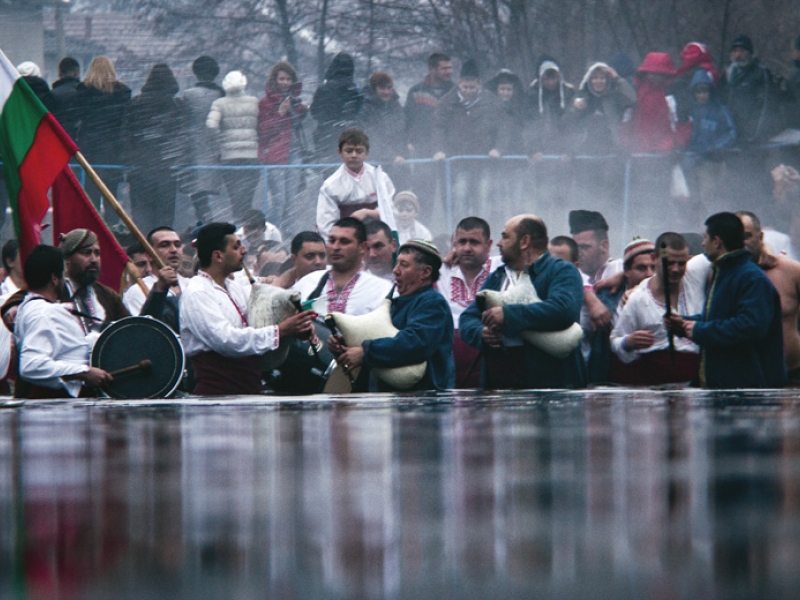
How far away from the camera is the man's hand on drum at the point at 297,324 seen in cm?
635

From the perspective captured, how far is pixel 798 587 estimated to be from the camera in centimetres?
134

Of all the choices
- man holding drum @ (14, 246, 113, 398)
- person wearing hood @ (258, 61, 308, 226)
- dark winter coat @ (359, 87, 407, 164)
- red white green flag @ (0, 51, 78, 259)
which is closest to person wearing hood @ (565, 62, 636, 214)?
dark winter coat @ (359, 87, 407, 164)

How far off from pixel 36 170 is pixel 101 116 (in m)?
4.58

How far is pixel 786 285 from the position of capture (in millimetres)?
7543

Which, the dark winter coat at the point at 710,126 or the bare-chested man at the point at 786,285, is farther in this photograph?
the dark winter coat at the point at 710,126

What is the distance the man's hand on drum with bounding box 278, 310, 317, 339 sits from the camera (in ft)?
20.8

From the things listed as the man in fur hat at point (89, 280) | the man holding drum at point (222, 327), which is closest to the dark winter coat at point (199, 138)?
the man in fur hat at point (89, 280)

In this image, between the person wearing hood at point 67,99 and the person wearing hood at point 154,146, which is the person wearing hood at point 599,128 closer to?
the person wearing hood at point 154,146

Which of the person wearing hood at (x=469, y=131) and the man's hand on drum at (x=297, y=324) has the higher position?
the person wearing hood at (x=469, y=131)

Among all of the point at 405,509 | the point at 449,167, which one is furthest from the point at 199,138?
the point at 405,509

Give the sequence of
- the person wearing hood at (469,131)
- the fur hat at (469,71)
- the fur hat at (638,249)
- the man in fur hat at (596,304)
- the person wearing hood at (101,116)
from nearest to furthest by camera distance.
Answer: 1. the man in fur hat at (596,304)
2. the fur hat at (638,249)
3. the person wearing hood at (101,116)
4. the person wearing hood at (469,131)
5. the fur hat at (469,71)

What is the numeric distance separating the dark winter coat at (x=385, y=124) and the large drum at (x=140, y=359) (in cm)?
708

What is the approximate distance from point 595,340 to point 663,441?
186 inches

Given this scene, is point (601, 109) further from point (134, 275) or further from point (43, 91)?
point (134, 275)
